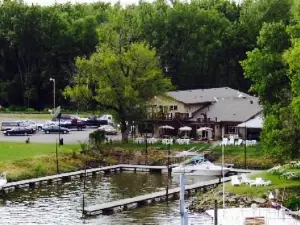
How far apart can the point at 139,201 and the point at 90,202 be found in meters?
3.30

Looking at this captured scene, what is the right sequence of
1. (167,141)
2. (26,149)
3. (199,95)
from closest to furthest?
1. (26,149)
2. (167,141)
3. (199,95)

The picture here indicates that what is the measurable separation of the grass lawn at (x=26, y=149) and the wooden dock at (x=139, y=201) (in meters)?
14.7

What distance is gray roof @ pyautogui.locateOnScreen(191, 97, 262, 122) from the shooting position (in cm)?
7844

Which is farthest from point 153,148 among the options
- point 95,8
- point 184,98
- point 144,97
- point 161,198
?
point 95,8

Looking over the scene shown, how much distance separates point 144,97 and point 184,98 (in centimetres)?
968

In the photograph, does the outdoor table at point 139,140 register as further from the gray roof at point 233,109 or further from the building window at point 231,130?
the building window at point 231,130

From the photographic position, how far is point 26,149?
68.8 metres

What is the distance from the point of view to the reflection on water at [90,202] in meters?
45.9

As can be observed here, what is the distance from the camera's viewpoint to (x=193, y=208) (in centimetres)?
4881

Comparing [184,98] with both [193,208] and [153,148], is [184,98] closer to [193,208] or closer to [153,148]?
[153,148]

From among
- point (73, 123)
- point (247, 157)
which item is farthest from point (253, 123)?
point (73, 123)

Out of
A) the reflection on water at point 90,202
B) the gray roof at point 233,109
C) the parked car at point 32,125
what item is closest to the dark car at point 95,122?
the parked car at point 32,125

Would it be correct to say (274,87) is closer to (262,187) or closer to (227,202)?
(262,187)

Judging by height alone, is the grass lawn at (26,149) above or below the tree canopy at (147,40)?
below
